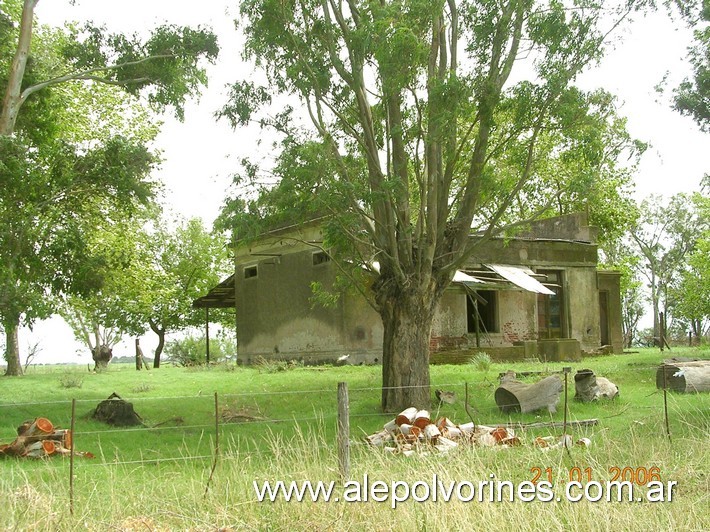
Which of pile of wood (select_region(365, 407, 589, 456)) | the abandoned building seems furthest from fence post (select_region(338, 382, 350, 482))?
the abandoned building

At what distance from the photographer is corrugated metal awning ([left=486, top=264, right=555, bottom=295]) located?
78.8 feet

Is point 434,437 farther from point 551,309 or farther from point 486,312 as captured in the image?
point 551,309

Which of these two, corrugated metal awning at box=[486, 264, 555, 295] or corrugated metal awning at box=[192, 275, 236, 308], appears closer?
corrugated metal awning at box=[486, 264, 555, 295]

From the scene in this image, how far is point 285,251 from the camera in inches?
1052

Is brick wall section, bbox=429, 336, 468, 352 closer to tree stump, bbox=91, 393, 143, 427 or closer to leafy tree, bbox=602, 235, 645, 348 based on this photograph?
tree stump, bbox=91, 393, 143, 427

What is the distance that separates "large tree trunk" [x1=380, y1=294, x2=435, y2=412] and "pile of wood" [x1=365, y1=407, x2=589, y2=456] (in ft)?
10.4

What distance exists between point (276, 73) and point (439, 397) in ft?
22.6

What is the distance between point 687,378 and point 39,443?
11575 mm

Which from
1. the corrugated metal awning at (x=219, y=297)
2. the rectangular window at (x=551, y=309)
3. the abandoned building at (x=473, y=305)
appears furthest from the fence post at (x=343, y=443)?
the corrugated metal awning at (x=219, y=297)

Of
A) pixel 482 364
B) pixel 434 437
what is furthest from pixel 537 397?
pixel 482 364

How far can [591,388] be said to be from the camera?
14891 millimetres

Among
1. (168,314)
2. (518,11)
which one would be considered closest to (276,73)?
(518,11)

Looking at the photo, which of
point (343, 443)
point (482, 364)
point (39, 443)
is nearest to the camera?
point (343, 443)

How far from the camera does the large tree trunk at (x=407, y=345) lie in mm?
14633
